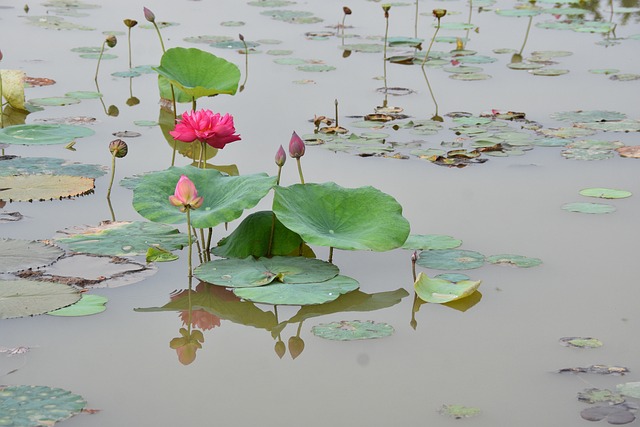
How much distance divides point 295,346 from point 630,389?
77cm

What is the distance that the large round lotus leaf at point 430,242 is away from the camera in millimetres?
2826

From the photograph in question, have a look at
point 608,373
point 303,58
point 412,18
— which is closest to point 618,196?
point 608,373

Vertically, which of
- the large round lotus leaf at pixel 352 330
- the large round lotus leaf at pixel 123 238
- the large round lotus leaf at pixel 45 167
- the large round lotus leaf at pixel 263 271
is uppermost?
the large round lotus leaf at pixel 45 167

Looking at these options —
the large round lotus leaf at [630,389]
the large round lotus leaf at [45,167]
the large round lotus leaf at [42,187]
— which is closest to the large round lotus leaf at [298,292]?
the large round lotus leaf at [630,389]

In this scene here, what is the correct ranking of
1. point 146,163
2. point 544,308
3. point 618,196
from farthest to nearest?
point 146,163, point 618,196, point 544,308

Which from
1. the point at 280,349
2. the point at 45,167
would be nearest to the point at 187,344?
the point at 280,349

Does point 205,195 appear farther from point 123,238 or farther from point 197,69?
point 197,69

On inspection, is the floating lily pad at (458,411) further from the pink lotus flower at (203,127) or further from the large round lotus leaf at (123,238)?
the pink lotus flower at (203,127)

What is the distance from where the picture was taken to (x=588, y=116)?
435 centimetres

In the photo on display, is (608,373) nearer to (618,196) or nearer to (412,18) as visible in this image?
(618,196)

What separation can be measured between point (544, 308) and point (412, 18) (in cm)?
495

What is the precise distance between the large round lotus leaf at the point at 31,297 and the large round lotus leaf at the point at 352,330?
0.64 metres

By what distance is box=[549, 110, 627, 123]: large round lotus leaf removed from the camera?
4309mm

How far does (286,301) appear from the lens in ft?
7.84
